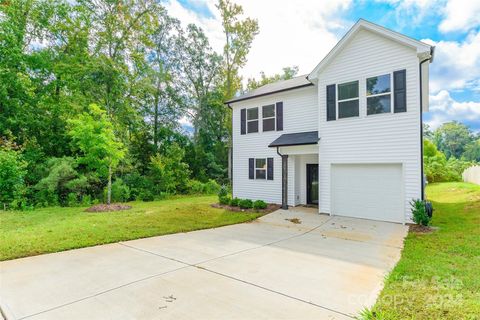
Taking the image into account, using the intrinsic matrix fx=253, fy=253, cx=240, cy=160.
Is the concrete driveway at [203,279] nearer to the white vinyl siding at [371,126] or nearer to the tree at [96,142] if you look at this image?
the white vinyl siding at [371,126]

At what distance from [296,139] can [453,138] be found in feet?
241

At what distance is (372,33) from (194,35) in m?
19.1

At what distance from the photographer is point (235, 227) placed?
827 cm

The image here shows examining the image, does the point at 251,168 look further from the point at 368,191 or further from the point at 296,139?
the point at 368,191

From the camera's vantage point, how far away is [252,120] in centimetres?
1340

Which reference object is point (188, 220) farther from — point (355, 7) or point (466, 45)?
point (466, 45)

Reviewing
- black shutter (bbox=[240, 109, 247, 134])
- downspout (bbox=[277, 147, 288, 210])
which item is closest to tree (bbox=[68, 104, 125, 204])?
black shutter (bbox=[240, 109, 247, 134])

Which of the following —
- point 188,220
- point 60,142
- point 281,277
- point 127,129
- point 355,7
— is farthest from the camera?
point 127,129

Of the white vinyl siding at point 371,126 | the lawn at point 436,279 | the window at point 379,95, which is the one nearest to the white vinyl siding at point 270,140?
the white vinyl siding at point 371,126

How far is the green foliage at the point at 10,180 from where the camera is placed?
1082cm

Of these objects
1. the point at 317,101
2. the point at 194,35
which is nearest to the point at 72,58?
the point at 194,35

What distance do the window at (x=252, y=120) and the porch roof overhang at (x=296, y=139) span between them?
5.70 ft

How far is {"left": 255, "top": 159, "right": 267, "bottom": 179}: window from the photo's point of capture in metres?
12.7

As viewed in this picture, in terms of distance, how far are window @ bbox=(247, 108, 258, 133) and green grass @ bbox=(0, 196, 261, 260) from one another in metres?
4.72
